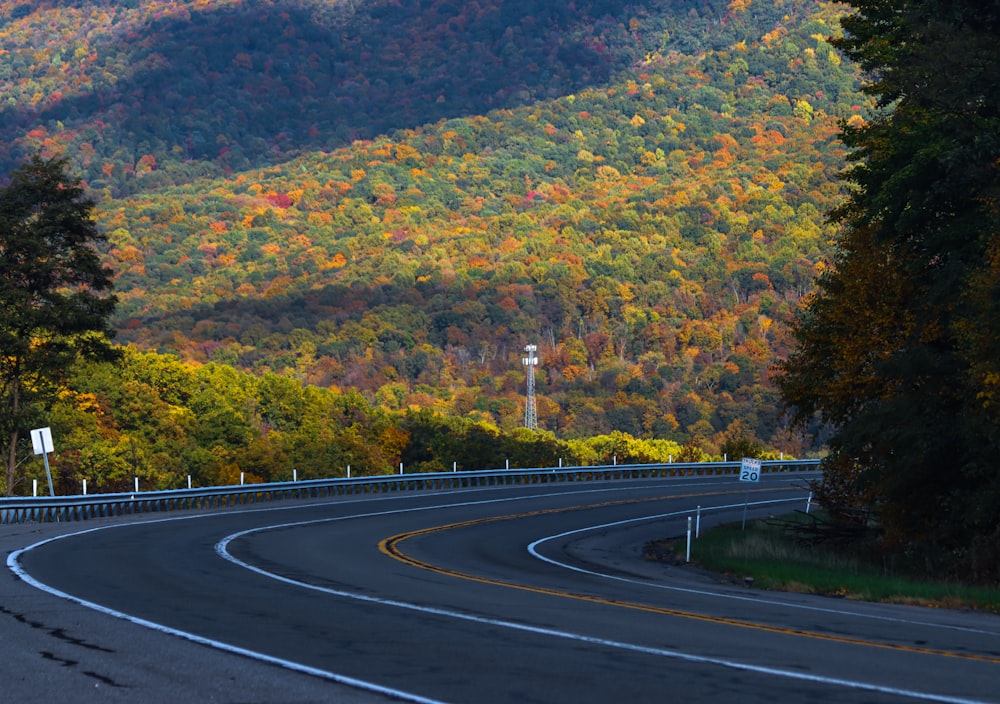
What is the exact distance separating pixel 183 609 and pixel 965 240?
1961 cm

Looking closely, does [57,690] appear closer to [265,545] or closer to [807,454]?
[265,545]

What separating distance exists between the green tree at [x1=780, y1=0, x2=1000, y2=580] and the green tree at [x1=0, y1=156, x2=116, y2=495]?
2834 centimetres

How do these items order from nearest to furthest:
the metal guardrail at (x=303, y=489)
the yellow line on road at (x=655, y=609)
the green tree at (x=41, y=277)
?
the yellow line on road at (x=655, y=609) < the metal guardrail at (x=303, y=489) < the green tree at (x=41, y=277)

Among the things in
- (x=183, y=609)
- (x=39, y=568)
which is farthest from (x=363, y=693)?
(x=39, y=568)

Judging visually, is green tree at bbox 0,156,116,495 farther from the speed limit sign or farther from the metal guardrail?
the speed limit sign

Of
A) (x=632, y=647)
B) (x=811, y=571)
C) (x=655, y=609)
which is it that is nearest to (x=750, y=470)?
(x=811, y=571)

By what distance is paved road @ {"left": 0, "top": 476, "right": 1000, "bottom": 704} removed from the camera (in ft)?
36.3

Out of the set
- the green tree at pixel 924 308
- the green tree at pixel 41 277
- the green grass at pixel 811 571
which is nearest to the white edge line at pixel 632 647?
the green grass at pixel 811 571

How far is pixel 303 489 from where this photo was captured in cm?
4791

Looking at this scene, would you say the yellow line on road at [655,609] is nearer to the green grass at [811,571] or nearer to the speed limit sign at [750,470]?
the green grass at [811,571]

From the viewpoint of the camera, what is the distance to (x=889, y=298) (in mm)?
31312

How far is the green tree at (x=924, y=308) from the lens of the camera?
24.8 m

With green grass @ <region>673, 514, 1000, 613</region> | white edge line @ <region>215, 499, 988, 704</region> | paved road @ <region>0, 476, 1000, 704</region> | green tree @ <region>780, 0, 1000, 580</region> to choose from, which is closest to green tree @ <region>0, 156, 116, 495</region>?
paved road @ <region>0, 476, 1000, 704</region>

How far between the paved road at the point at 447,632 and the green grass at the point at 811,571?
3.12 feet
